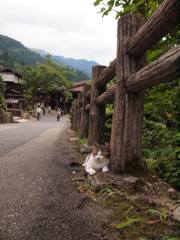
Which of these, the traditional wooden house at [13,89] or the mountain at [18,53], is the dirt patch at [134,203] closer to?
the traditional wooden house at [13,89]

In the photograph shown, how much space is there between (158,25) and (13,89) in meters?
49.7

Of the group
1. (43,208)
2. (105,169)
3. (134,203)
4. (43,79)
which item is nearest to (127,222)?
(134,203)

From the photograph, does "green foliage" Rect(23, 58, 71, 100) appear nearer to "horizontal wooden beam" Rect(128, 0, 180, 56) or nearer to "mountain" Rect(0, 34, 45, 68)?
"mountain" Rect(0, 34, 45, 68)

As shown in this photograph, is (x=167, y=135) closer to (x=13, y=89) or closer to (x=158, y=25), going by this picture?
(x=158, y=25)

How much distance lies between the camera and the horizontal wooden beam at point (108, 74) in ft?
12.0

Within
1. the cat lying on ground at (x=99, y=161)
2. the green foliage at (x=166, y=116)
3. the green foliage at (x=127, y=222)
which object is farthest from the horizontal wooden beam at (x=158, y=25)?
the green foliage at (x=127, y=222)

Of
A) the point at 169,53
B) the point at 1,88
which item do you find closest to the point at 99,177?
the point at 169,53

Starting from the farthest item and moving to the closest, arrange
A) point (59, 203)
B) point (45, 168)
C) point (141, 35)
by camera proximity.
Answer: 1. point (45, 168)
2. point (141, 35)
3. point (59, 203)

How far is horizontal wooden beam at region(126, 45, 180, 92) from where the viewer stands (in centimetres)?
185

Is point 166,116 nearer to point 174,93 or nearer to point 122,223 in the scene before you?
point 174,93

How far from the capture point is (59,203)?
2354mm

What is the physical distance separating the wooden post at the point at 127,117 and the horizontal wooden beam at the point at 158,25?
0.60 ft

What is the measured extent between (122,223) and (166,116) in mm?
2352

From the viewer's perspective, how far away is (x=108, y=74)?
404cm
